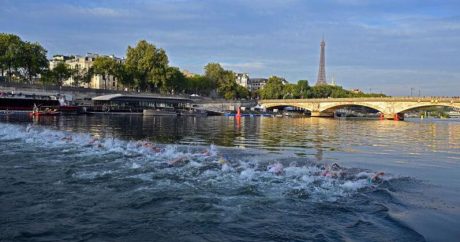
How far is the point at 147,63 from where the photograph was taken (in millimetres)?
140125

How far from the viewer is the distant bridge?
117m

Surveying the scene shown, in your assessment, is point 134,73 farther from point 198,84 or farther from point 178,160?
point 178,160

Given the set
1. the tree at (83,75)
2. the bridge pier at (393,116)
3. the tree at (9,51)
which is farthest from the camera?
the tree at (83,75)

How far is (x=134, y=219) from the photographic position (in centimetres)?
1034

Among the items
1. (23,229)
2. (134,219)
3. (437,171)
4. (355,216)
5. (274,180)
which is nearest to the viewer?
(23,229)

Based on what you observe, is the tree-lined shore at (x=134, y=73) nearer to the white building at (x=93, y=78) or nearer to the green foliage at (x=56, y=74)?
the green foliage at (x=56, y=74)

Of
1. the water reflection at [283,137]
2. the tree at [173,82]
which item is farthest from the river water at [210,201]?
the tree at [173,82]

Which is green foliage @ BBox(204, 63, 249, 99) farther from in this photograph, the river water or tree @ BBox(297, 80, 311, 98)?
the river water

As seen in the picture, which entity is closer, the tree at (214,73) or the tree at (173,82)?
the tree at (173,82)

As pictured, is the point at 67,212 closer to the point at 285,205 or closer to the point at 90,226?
the point at 90,226

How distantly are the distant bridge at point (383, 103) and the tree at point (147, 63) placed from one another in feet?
150

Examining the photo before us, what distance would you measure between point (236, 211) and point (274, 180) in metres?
4.41

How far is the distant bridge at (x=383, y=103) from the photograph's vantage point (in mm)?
116562

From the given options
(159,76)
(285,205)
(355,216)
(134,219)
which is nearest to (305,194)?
(285,205)
